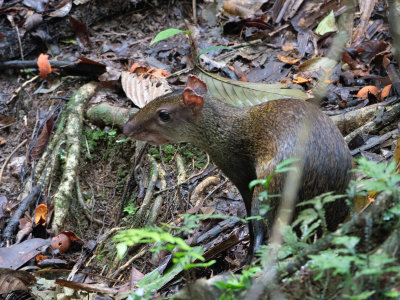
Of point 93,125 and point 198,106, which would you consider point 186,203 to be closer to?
point 198,106

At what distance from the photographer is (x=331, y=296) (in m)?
2.42

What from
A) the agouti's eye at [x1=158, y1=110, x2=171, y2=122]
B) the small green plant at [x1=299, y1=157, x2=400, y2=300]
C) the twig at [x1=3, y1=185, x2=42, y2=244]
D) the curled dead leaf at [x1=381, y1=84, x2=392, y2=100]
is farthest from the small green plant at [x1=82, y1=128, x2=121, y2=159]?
the small green plant at [x1=299, y1=157, x2=400, y2=300]

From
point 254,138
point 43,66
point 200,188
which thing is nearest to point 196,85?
point 254,138

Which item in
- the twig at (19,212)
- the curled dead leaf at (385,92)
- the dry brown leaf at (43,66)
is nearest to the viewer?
the twig at (19,212)

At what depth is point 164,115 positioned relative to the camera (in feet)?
16.3

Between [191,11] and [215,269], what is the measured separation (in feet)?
17.3

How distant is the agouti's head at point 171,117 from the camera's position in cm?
480

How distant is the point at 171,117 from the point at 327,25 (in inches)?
142

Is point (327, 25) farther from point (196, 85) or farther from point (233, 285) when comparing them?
point (233, 285)

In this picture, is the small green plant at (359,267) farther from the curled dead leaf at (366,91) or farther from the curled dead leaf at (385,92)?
the curled dead leaf at (366,91)

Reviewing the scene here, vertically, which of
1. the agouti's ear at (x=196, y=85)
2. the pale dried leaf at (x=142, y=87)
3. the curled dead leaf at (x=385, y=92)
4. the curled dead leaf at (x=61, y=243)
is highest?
the agouti's ear at (x=196, y=85)

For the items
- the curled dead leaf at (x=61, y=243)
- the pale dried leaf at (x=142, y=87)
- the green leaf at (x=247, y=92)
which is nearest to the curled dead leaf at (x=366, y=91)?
the green leaf at (x=247, y=92)

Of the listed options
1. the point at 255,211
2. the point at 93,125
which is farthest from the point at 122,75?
the point at 255,211

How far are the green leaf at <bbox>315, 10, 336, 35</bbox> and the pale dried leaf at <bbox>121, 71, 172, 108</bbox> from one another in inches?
92.3
